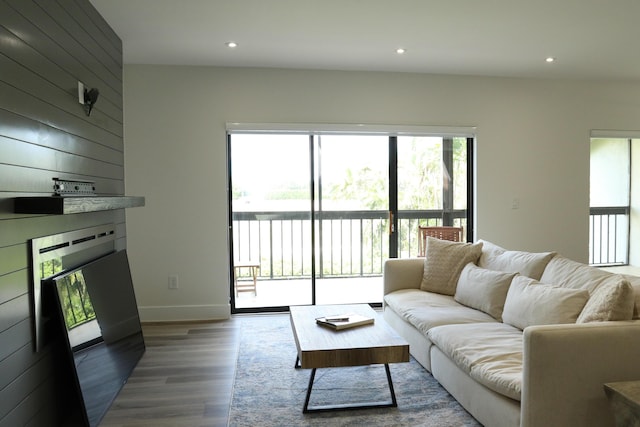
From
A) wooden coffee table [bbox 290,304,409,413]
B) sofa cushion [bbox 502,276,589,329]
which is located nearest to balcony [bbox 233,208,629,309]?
wooden coffee table [bbox 290,304,409,413]

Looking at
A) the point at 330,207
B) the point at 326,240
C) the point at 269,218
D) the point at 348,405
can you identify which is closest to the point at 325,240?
the point at 326,240

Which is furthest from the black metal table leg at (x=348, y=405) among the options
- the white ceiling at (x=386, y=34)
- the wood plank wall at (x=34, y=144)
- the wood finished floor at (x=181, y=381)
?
the white ceiling at (x=386, y=34)

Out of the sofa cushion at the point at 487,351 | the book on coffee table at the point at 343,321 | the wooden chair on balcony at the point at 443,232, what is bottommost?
the sofa cushion at the point at 487,351

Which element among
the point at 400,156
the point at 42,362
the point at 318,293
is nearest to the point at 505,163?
the point at 400,156

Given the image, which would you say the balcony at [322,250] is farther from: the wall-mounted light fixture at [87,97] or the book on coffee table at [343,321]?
the wall-mounted light fixture at [87,97]

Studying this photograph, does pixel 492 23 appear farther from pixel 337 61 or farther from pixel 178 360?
pixel 178 360

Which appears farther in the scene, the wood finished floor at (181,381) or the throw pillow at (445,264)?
the throw pillow at (445,264)

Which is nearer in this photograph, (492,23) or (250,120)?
(492,23)

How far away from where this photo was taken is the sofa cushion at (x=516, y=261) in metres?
3.01

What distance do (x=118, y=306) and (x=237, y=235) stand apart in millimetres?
1666

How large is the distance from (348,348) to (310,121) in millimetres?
2701

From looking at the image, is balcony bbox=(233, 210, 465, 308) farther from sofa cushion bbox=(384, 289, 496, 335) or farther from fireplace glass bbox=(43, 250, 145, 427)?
fireplace glass bbox=(43, 250, 145, 427)

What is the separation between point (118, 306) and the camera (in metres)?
3.17

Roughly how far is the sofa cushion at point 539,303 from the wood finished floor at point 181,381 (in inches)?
71.0
